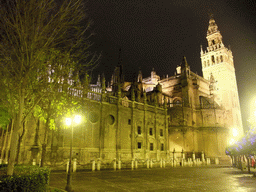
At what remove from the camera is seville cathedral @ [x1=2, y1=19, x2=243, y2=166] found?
71.5ft

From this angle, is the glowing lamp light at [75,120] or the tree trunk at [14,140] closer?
the tree trunk at [14,140]

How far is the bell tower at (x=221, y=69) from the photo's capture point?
2835 inches

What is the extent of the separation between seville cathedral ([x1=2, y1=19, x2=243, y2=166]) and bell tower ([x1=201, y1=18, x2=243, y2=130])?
12.1 m

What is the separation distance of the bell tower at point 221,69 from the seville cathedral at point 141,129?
12.1 m

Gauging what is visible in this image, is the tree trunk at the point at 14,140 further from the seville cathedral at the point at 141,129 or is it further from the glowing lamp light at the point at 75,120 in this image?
the seville cathedral at the point at 141,129

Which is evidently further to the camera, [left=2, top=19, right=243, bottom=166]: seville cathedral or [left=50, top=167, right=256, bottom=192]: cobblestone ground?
[left=2, top=19, right=243, bottom=166]: seville cathedral

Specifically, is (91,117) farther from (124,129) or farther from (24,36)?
(24,36)

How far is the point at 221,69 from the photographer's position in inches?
3172

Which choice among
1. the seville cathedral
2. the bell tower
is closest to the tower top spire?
the bell tower

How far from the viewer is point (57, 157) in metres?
21.0

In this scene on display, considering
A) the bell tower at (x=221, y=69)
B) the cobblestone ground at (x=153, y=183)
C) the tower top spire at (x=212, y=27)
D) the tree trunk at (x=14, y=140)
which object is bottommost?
the cobblestone ground at (x=153, y=183)

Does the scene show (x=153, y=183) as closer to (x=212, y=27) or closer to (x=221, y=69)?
(x=221, y=69)

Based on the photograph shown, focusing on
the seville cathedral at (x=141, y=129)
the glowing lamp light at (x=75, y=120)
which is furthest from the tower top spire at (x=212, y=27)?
the glowing lamp light at (x=75, y=120)

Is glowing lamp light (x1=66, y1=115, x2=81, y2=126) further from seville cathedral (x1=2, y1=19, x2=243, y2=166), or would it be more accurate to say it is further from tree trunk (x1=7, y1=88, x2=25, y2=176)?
seville cathedral (x1=2, y1=19, x2=243, y2=166)
